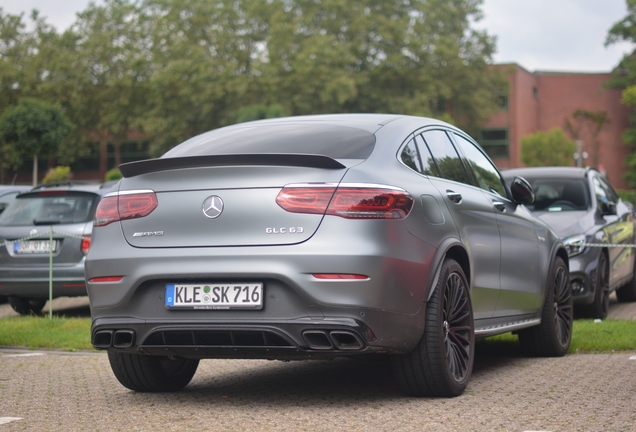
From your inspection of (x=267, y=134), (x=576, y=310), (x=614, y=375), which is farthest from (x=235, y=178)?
(x=576, y=310)

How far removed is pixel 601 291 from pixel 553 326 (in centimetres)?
321

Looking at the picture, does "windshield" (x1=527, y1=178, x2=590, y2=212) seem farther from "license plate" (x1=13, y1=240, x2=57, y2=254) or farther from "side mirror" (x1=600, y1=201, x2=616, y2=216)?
"license plate" (x1=13, y1=240, x2=57, y2=254)

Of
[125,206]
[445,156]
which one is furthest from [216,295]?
[445,156]

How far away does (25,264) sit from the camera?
1114 cm

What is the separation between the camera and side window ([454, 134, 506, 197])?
655 centimetres

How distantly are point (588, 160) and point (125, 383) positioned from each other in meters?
79.7

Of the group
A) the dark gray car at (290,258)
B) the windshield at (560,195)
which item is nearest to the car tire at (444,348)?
the dark gray car at (290,258)

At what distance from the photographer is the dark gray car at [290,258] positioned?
466 cm

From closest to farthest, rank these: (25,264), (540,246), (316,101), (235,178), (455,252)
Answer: (235,178), (455,252), (540,246), (25,264), (316,101)

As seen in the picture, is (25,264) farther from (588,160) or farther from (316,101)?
(588,160)

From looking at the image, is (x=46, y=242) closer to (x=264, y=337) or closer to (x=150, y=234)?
(x=150, y=234)

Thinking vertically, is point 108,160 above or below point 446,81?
below

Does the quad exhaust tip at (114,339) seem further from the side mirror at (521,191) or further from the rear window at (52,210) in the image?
the rear window at (52,210)

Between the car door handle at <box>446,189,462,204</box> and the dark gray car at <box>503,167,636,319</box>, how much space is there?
4.24 metres
